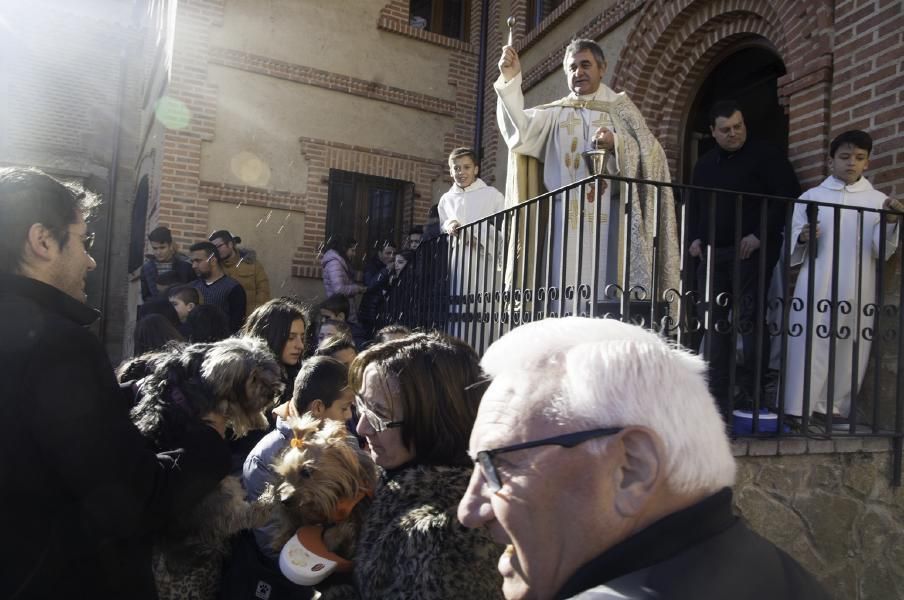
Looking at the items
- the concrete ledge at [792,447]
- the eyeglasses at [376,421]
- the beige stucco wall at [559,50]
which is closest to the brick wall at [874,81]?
the concrete ledge at [792,447]

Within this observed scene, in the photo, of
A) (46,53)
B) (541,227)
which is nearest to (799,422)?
(541,227)

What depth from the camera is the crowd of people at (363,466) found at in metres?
1.11

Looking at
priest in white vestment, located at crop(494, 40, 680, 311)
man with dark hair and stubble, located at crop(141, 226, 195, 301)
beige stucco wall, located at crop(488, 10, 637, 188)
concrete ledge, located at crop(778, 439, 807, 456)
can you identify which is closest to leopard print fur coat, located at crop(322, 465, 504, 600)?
concrete ledge, located at crop(778, 439, 807, 456)

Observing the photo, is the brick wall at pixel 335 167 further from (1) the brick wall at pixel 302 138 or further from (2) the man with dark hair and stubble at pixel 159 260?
(2) the man with dark hair and stubble at pixel 159 260

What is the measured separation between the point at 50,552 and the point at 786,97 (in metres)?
5.32

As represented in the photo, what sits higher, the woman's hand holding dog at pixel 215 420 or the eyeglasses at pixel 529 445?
the eyeglasses at pixel 529 445

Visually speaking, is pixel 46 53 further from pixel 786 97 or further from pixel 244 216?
pixel 786 97

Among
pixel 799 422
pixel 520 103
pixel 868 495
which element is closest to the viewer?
pixel 868 495

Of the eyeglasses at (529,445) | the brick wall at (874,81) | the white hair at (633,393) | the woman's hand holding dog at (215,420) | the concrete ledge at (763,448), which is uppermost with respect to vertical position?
the brick wall at (874,81)

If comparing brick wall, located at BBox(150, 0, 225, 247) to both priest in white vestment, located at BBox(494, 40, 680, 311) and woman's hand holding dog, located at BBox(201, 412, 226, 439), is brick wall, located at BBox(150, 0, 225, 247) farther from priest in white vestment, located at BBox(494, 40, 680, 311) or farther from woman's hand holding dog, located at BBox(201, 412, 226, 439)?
woman's hand holding dog, located at BBox(201, 412, 226, 439)

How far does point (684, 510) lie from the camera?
1097 mm

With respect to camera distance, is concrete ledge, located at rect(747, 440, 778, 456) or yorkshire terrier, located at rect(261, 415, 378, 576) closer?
yorkshire terrier, located at rect(261, 415, 378, 576)

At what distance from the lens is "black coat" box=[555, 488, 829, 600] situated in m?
0.99

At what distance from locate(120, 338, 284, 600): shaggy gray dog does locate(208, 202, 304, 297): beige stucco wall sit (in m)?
6.80
